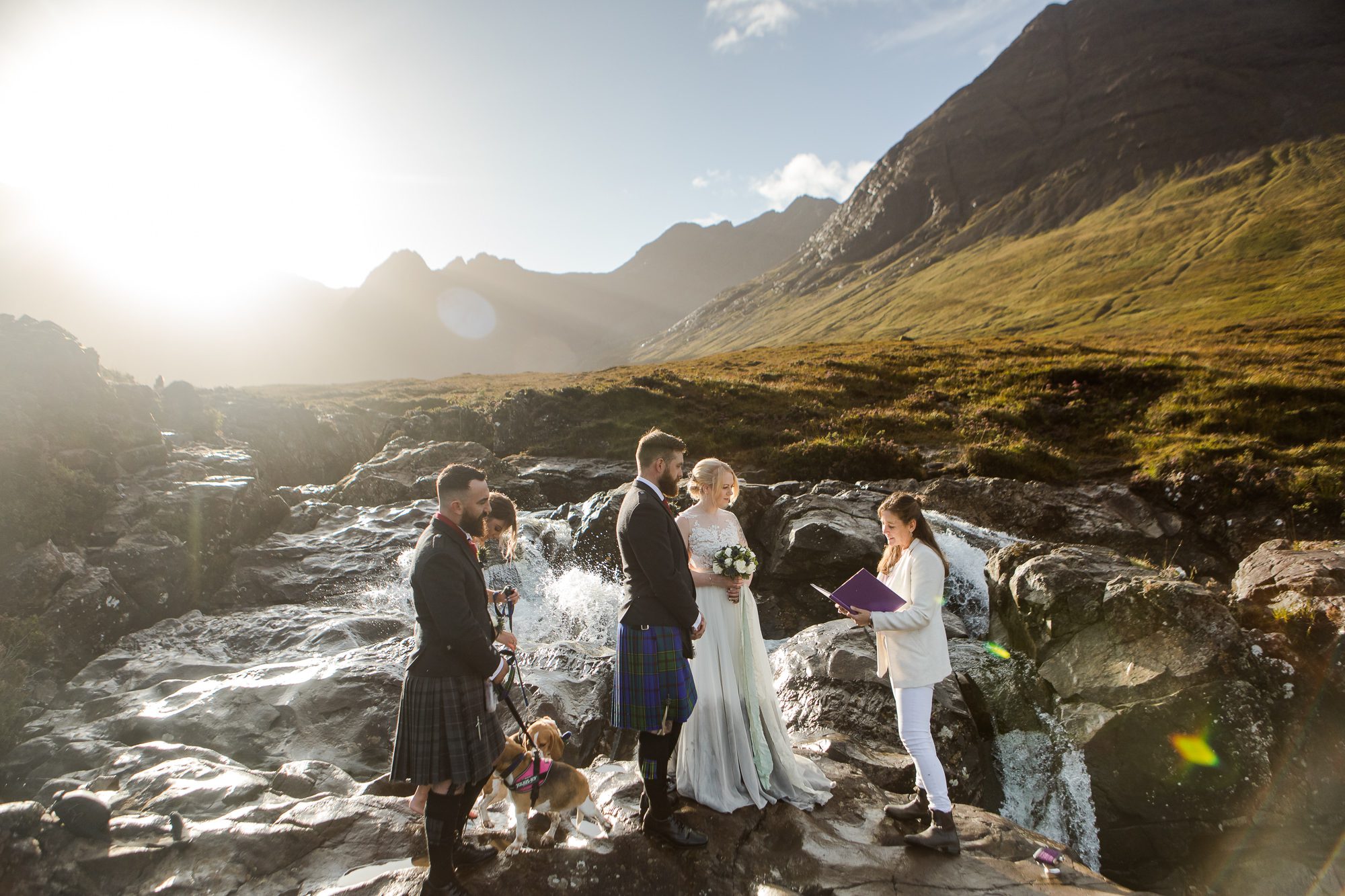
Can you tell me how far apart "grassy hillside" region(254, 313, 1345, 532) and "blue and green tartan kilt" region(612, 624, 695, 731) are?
19.8m

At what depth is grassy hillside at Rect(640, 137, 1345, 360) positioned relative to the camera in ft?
210

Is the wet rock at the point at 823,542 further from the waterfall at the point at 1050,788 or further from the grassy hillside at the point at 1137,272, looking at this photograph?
the grassy hillside at the point at 1137,272

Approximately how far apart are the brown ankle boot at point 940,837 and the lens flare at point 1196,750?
15.9 feet

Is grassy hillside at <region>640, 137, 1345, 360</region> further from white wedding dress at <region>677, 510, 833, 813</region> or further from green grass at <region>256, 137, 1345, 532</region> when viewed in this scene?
white wedding dress at <region>677, 510, 833, 813</region>

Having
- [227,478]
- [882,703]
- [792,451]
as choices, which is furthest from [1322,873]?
[227,478]

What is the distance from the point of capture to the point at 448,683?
17.1ft

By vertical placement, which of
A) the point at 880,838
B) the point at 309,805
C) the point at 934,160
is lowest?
the point at 880,838

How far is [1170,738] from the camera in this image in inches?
343

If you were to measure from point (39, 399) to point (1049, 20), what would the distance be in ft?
773

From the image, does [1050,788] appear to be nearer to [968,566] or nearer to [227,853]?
[968,566]

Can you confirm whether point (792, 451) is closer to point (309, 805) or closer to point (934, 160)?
point (309, 805)

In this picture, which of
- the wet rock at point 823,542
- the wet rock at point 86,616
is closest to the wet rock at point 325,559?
the wet rock at point 86,616

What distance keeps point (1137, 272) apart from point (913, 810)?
10209cm

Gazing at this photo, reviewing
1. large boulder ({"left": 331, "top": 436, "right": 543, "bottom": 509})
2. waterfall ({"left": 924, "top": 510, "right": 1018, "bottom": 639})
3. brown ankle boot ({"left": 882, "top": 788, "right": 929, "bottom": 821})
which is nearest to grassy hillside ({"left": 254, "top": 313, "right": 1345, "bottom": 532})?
large boulder ({"left": 331, "top": 436, "right": 543, "bottom": 509})
